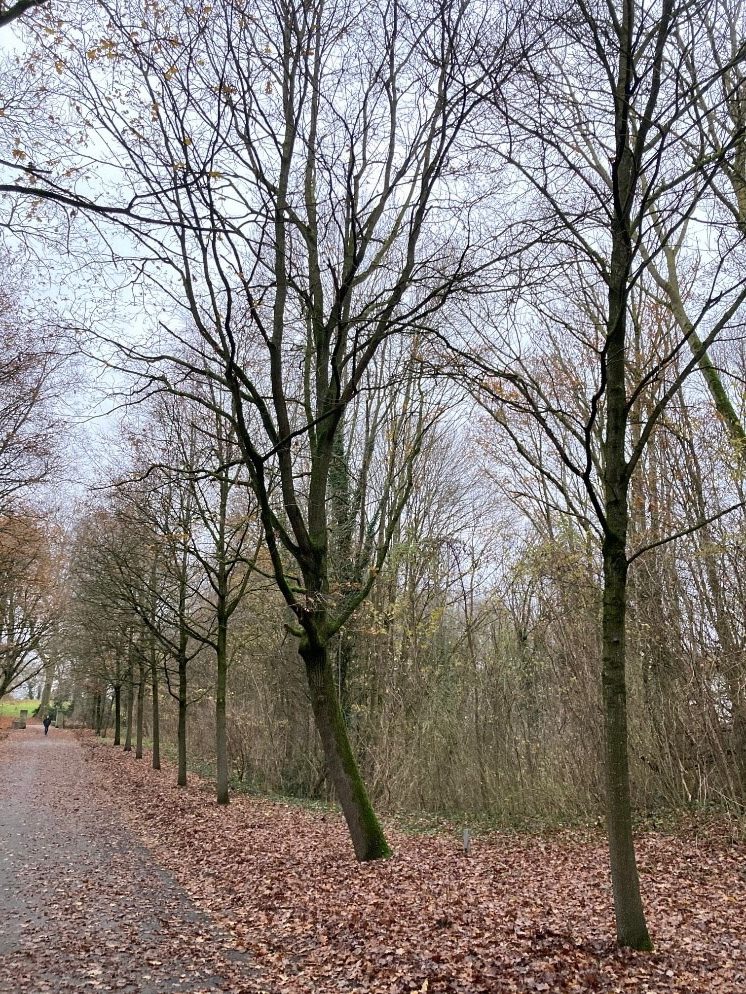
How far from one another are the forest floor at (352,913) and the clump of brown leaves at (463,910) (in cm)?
2

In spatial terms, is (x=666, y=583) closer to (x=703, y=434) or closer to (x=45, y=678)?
(x=703, y=434)

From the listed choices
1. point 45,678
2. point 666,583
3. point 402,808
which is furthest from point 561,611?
point 45,678

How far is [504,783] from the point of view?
12.6 metres

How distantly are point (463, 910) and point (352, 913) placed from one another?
1.00 m

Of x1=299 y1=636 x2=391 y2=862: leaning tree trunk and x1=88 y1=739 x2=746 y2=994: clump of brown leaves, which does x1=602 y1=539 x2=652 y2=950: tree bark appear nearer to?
x1=88 y1=739 x2=746 y2=994: clump of brown leaves

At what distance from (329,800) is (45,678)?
4574 cm

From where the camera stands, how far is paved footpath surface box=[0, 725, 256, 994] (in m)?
5.38

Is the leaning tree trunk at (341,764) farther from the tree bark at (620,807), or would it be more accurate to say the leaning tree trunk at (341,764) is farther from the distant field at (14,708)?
the distant field at (14,708)

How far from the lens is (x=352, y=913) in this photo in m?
6.40

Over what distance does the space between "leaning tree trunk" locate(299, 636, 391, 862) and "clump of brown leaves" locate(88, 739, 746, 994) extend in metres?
0.28

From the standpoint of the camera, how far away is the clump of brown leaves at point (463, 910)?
4.91 meters

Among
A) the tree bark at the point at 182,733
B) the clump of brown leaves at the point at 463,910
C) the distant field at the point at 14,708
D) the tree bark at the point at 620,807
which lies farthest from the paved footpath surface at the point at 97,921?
the distant field at the point at 14,708

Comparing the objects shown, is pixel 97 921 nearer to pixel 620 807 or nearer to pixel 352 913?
pixel 352 913

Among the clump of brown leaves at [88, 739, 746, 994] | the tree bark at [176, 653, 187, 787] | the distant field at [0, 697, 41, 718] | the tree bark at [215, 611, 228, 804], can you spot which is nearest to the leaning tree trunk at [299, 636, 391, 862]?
the clump of brown leaves at [88, 739, 746, 994]
